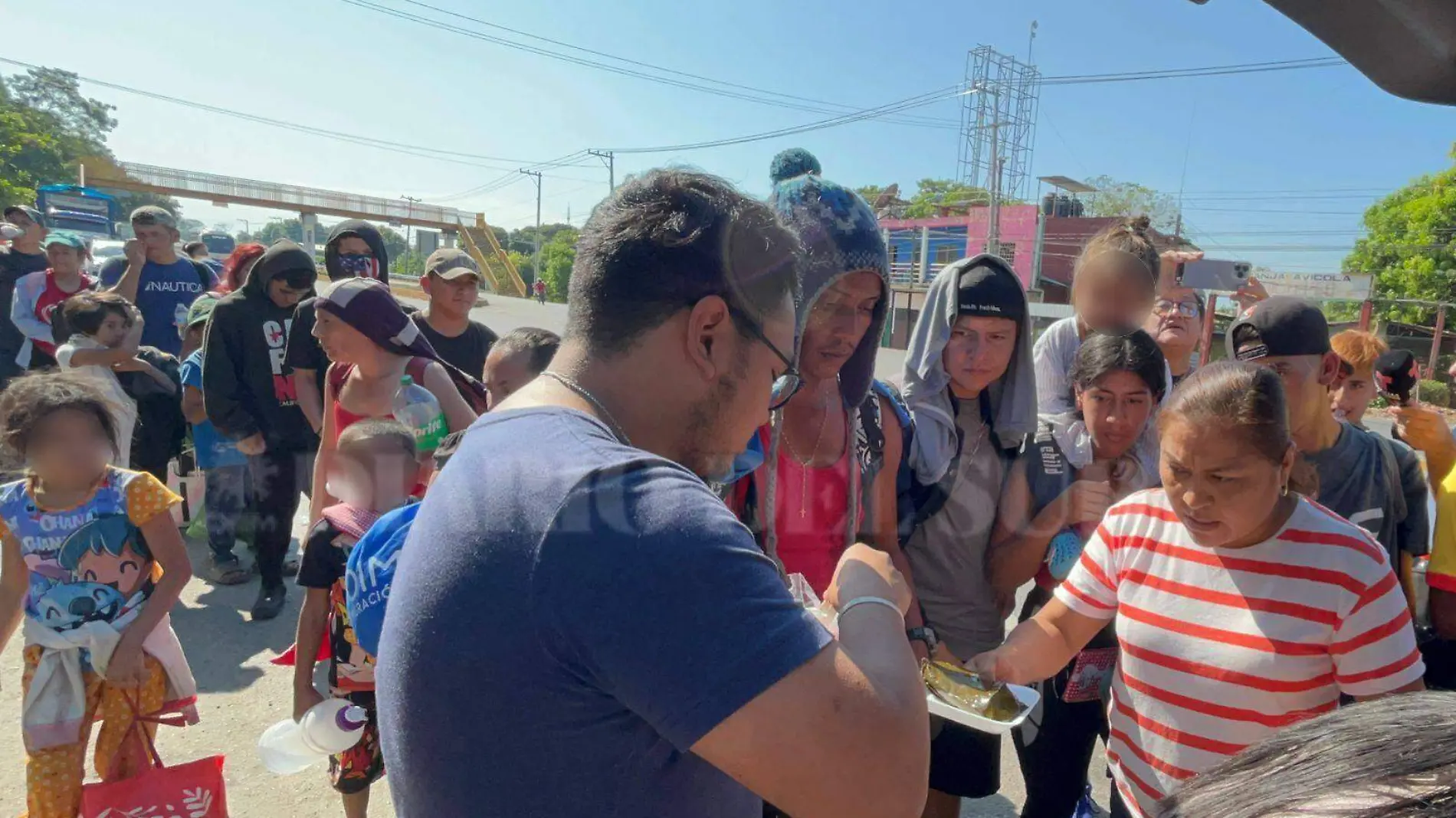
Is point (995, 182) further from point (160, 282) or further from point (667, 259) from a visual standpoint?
point (667, 259)

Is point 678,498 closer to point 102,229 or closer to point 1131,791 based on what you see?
point 1131,791

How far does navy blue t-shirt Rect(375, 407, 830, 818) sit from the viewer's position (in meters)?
0.77

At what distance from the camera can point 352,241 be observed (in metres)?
4.30

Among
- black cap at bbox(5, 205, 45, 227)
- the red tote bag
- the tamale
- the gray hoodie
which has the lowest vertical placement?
the red tote bag

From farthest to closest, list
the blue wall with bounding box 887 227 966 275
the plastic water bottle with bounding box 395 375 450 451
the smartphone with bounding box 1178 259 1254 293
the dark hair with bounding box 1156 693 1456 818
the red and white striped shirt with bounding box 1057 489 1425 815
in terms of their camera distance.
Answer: the blue wall with bounding box 887 227 966 275 → the smartphone with bounding box 1178 259 1254 293 → the plastic water bottle with bounding box 395 375 450 451 → the red and white striped shirt with bounding box 1057 489 1425 815 → the dark hair with bounding box 1156 693 1456 818

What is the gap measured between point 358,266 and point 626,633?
417cm

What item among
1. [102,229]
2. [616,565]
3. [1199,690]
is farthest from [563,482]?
[102,229]

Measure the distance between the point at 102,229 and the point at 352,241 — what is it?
71.7 feet

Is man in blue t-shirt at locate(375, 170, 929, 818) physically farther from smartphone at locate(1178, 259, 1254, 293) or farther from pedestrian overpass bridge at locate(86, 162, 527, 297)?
pedestrian overpass bridge at locate(86, 162, 527, 297)

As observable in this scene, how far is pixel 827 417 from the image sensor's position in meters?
2.07

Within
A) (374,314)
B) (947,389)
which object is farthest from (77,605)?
(947,389)

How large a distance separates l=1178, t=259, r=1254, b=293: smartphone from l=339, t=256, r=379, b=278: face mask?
3.99m

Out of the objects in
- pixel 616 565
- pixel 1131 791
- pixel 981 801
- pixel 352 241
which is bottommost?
Answer: pixel 981 801

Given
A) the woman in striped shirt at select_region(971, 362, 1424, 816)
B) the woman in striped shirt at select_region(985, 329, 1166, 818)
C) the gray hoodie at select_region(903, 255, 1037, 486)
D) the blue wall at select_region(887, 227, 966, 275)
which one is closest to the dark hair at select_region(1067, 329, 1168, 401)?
the woman in striped shirt at select_region(985, 329, 1166, 818)
